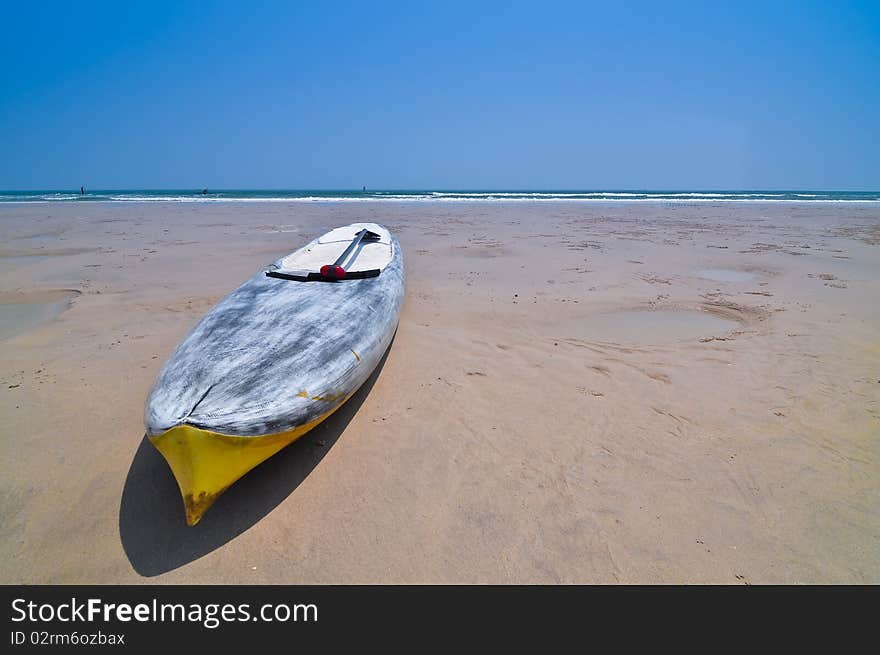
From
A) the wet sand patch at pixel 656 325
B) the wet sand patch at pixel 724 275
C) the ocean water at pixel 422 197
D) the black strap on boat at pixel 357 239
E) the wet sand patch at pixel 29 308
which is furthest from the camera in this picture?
the ocean water at pixel 422 197

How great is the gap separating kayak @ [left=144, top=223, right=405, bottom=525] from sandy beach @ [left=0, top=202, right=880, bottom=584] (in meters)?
0.39

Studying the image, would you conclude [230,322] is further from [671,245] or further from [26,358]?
[671,245]

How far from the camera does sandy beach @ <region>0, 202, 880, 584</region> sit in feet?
6.94

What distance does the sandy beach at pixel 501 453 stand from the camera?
2.12 m

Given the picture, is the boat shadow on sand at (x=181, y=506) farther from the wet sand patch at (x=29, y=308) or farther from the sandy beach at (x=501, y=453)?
the wet sand patch at (x=29, y=308)

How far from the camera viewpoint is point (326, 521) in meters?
2.32

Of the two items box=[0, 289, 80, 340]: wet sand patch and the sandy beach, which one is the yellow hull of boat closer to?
the sandy beach

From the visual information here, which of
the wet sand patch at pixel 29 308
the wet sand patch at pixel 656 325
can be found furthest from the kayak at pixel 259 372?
the wet sand patch at pixel 29 308

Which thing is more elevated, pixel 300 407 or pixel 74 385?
pixel 300 407

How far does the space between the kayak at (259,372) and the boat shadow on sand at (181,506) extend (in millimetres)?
224

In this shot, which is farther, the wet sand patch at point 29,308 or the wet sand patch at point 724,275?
the wet sand patch at point 724,275

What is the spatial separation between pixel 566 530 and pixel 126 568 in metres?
2.19
